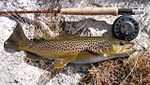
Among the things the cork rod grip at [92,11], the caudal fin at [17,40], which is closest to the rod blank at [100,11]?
the cork rod grip at [92,11]

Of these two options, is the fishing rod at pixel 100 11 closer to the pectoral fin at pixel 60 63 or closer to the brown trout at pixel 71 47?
the brown trout at pixel 71 47

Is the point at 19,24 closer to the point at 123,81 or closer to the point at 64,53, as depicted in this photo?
the point at 64,53

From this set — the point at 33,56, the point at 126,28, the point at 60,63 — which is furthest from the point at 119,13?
the point at 33,56

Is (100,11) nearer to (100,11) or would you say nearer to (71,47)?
(100,11)

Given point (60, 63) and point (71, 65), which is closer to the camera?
point (60, 63)

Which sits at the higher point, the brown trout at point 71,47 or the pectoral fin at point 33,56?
the brown trout at point 71,47

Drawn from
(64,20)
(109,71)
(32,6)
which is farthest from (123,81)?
(32,6)
